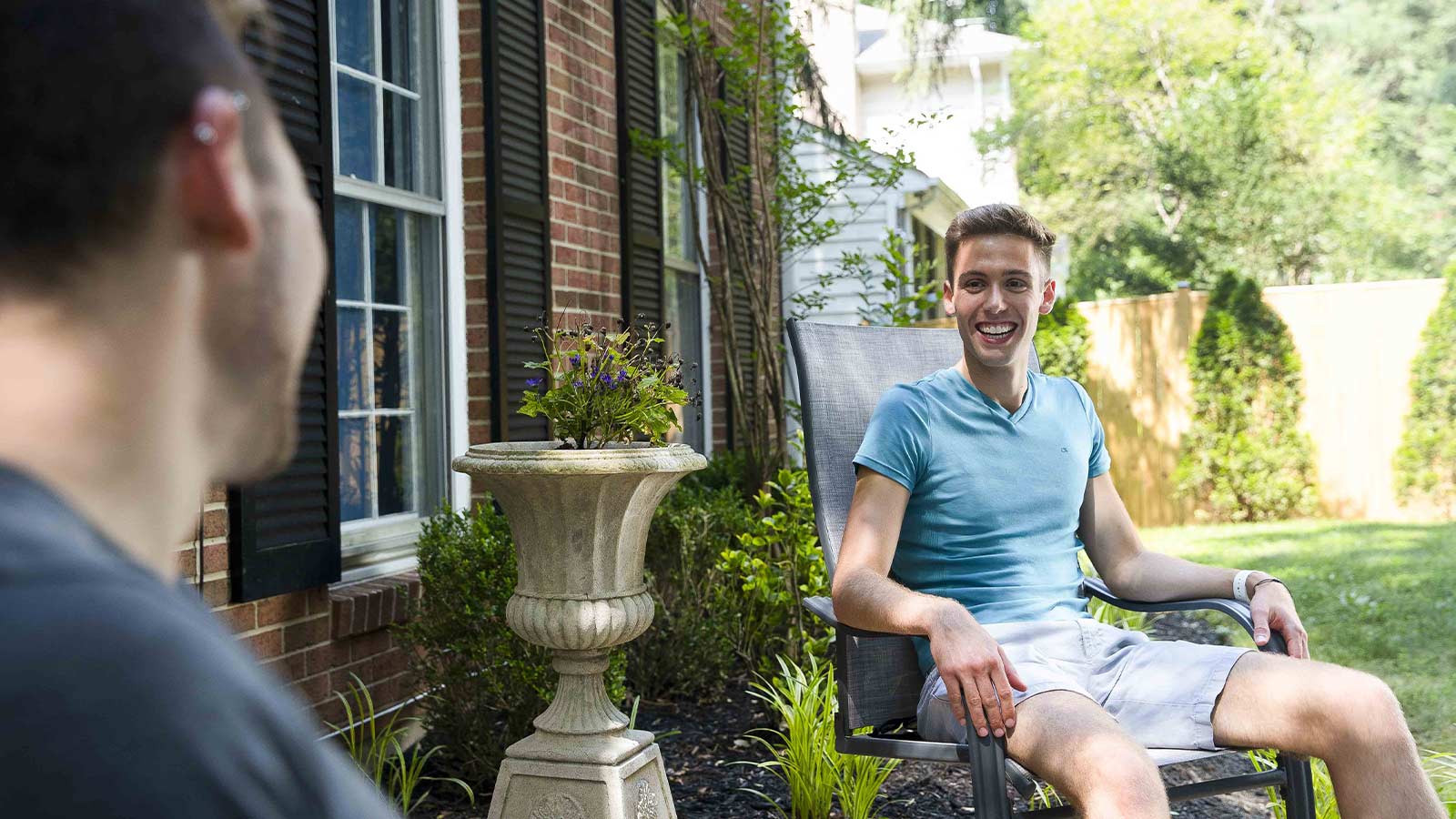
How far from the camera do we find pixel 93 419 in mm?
450

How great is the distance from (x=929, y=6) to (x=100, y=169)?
5.78 metres

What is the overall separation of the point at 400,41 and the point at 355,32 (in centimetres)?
23

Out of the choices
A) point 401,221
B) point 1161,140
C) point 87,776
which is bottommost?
point 87,776

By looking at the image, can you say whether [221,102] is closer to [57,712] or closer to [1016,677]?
[57,712]

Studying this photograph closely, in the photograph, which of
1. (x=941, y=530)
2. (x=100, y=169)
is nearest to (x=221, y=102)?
(x=100, y=169)

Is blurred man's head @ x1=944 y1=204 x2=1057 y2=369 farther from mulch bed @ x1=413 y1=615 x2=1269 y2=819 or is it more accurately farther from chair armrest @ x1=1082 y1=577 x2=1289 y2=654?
mulch bed @ x1=413 y1=615 x2=1269 y2=819

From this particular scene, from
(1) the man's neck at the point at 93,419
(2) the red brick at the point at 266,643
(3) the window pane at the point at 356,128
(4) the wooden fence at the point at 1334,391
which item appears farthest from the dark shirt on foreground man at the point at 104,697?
(4) the wooden fence at the point at 1334,391

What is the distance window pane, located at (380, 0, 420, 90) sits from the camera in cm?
370

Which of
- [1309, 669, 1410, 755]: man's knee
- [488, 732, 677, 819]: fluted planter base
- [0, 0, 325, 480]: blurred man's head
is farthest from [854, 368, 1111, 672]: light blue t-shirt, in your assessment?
[0, 0, 325, 480]: blurred man's head

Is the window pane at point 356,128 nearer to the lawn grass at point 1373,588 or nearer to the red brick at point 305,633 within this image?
the red brick at point 305,633

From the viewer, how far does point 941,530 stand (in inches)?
94.9

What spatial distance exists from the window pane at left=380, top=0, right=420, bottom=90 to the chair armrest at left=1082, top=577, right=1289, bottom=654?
2.44m

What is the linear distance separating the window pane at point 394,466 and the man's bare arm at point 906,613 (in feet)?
5.71

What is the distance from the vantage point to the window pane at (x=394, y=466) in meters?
3.61
